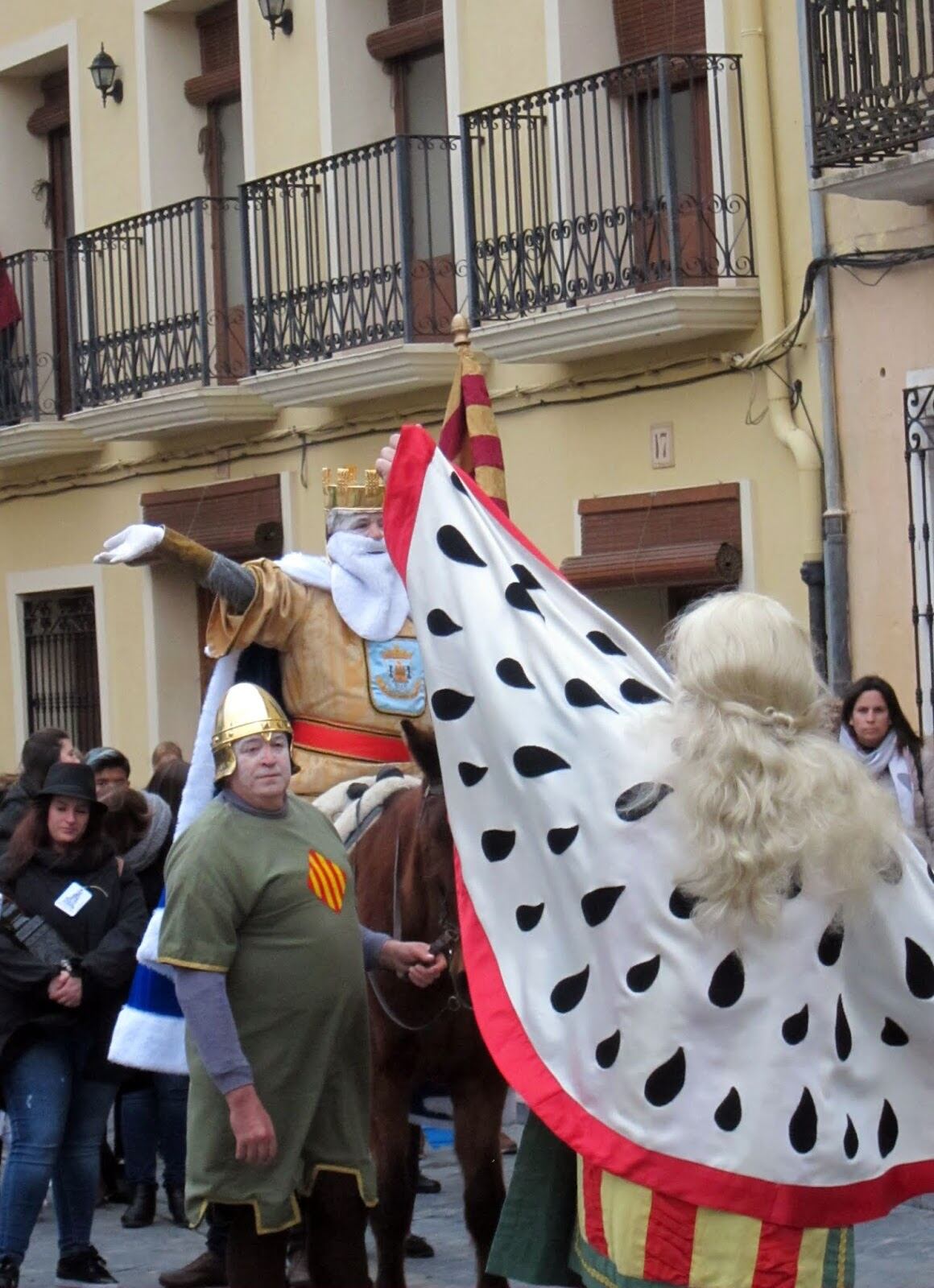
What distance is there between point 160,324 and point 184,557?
908 cm

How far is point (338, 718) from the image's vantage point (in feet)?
23.1

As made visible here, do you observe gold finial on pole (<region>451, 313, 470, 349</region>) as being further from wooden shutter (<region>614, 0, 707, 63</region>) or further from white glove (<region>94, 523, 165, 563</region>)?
wooden shutter (<region>614, 0, 707, 63</region>)

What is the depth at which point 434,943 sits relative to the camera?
535 cm

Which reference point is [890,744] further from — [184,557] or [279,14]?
[279,14]

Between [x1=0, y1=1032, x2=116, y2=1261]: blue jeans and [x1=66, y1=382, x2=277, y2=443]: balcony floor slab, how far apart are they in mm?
7756

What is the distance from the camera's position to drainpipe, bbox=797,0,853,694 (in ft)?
35.3

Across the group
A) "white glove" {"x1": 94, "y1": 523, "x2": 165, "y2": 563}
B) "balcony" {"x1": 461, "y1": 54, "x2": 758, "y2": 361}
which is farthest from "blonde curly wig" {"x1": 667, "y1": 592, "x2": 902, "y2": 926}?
"balcony" {"x1": 461, "y1": 54, "x2": 758, "y2": 361}

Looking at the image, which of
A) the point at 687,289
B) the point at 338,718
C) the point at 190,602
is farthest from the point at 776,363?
the point at 190,602

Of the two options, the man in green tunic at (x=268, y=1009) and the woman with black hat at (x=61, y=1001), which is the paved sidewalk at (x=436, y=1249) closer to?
the woman with black hat at (x=61, y=1001)

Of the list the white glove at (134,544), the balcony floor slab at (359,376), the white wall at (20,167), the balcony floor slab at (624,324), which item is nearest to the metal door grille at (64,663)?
the white wall at (20,167)

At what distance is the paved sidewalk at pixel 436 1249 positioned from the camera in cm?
666

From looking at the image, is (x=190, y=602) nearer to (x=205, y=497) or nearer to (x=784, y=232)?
(x=205, y=497)

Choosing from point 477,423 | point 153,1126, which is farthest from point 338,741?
point 477,423

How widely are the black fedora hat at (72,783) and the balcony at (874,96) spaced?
4989 mm
